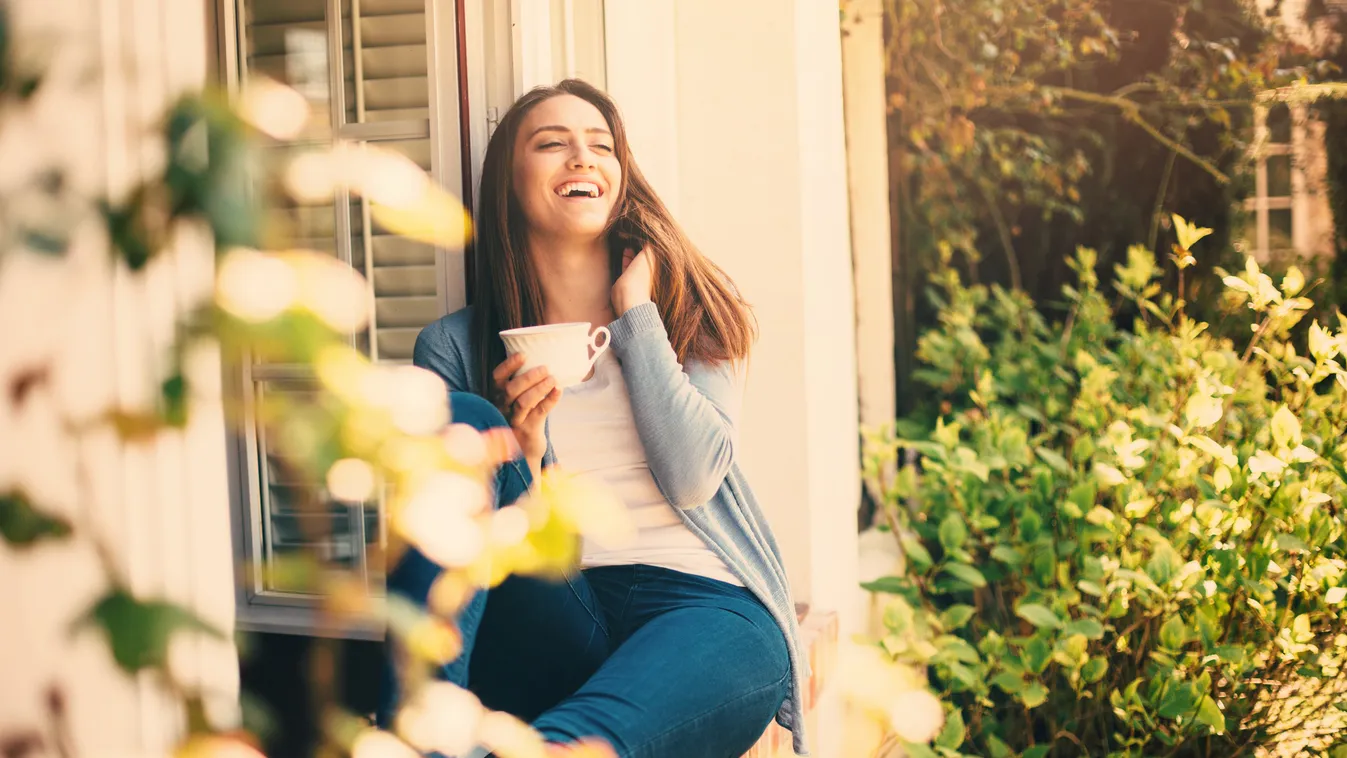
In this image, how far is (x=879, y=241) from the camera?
365cm

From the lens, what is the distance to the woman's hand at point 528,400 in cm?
145

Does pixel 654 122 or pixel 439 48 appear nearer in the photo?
pixel 439 48

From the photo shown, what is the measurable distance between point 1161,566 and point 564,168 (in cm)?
134

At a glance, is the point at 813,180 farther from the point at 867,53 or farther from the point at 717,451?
the point at 867,53

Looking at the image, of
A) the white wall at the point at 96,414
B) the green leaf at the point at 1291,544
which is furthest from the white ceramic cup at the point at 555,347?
the green leaf at the point at 1291,544

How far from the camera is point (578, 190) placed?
1729 mm

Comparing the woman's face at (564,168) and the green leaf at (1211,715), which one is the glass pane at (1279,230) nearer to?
the green leaf at (1211,715)

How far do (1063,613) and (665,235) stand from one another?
3.77 ft

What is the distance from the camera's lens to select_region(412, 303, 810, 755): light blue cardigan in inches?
63.9

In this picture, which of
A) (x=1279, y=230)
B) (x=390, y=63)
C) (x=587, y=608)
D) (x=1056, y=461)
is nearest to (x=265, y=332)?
(x=587, y=608)

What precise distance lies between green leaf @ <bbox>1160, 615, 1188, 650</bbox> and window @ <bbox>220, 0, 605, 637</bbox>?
1.45 m

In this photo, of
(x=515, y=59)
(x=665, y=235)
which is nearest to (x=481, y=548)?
(x=665, y=235)

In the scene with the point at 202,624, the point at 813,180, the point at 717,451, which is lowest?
the point at 717,451

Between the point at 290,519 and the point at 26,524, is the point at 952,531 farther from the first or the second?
the point at 26,524
